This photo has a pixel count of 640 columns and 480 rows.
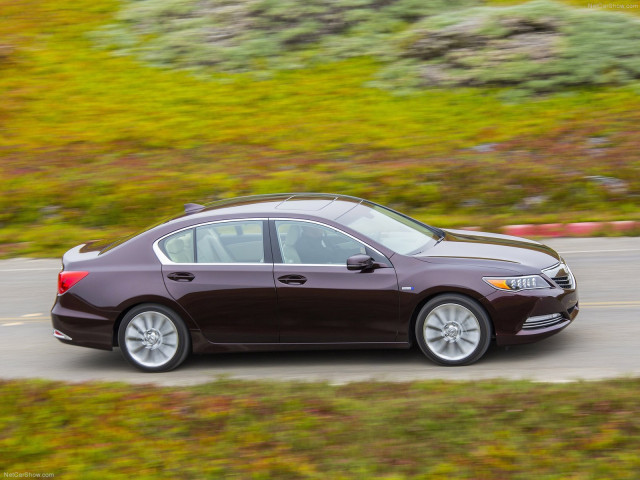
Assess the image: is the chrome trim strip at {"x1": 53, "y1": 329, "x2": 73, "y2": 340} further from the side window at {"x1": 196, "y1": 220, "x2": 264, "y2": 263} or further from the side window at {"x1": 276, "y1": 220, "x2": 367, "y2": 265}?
the side window at {"x1": 276, "y1": 220, "x2": 367, "y2": 265}

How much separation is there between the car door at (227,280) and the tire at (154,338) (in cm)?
21

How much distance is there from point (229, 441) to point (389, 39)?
17.8 m

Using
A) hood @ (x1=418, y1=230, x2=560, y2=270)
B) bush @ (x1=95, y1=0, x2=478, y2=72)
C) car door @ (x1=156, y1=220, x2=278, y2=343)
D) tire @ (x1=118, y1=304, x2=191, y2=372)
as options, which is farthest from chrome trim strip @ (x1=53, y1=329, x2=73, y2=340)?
bush @ (x1=95, y1=0, x2=478, y2=72)

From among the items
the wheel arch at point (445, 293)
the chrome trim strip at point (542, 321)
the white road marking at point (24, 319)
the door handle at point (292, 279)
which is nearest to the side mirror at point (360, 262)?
the door handle at point (292, 279)

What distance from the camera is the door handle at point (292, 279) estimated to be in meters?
7.89

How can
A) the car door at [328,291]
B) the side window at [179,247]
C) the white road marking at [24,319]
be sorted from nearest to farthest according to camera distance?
the car door at [328,291] < the side window at [179,247] < the white road marking at [24,319]

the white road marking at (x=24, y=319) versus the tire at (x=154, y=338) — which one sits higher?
the white road marking at (x=24, y=319)

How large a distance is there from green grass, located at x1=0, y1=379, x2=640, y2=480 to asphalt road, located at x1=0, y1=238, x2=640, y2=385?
65 cm

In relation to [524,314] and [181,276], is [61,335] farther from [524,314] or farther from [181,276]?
[524,314]

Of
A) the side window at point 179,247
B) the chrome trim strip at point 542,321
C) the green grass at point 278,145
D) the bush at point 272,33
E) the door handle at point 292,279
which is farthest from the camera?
the bush at point 272,33

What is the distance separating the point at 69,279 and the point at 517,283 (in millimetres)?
4157

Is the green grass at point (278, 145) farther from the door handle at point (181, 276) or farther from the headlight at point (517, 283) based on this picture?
the door handle at point (181, 276)

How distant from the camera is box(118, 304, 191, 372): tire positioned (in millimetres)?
8180

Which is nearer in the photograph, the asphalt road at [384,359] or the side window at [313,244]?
the asphalt road at [384,359]
